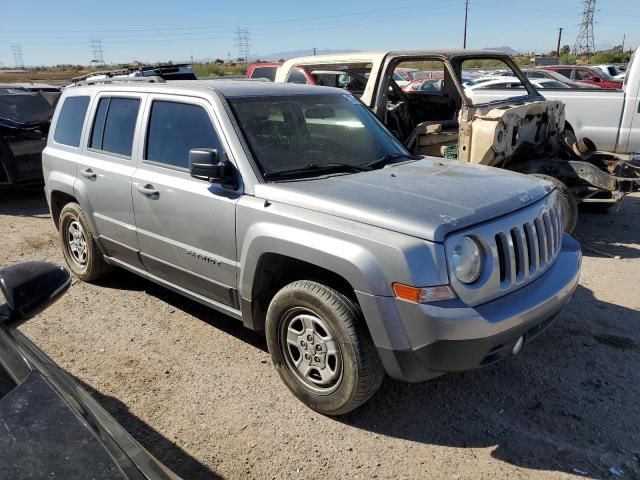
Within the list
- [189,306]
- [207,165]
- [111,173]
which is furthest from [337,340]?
[111,173]

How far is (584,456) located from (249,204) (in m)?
2.37

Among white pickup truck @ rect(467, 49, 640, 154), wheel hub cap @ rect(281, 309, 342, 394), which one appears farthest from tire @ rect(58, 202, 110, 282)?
white pickup truck @ rect(467, 49, 640, 154)

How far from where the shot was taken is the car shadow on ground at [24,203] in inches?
339

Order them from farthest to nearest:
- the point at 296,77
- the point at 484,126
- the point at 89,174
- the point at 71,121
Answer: the point at 296,77 < the point at 484,126 < the point at 71,121 < the point at 89,174

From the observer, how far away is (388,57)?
6910 millimetres

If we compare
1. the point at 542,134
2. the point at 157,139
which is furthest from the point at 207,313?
the point at 542,134

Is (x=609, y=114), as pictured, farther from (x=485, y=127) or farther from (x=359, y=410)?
(x=359, y=410)

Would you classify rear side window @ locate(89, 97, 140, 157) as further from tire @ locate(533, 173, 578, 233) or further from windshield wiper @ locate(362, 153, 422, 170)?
tire @ locate(533, 173, 578, 233)

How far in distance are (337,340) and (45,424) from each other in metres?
1.74

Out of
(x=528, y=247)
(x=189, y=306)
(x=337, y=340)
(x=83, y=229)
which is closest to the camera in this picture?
(x=337, y=340)

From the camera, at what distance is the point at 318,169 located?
3756 mm

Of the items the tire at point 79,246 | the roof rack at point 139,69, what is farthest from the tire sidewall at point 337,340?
the roof rack at point 139,69

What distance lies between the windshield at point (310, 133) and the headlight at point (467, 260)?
1.26 m

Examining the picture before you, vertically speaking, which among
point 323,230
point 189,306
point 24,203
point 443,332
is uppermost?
point 323,230
